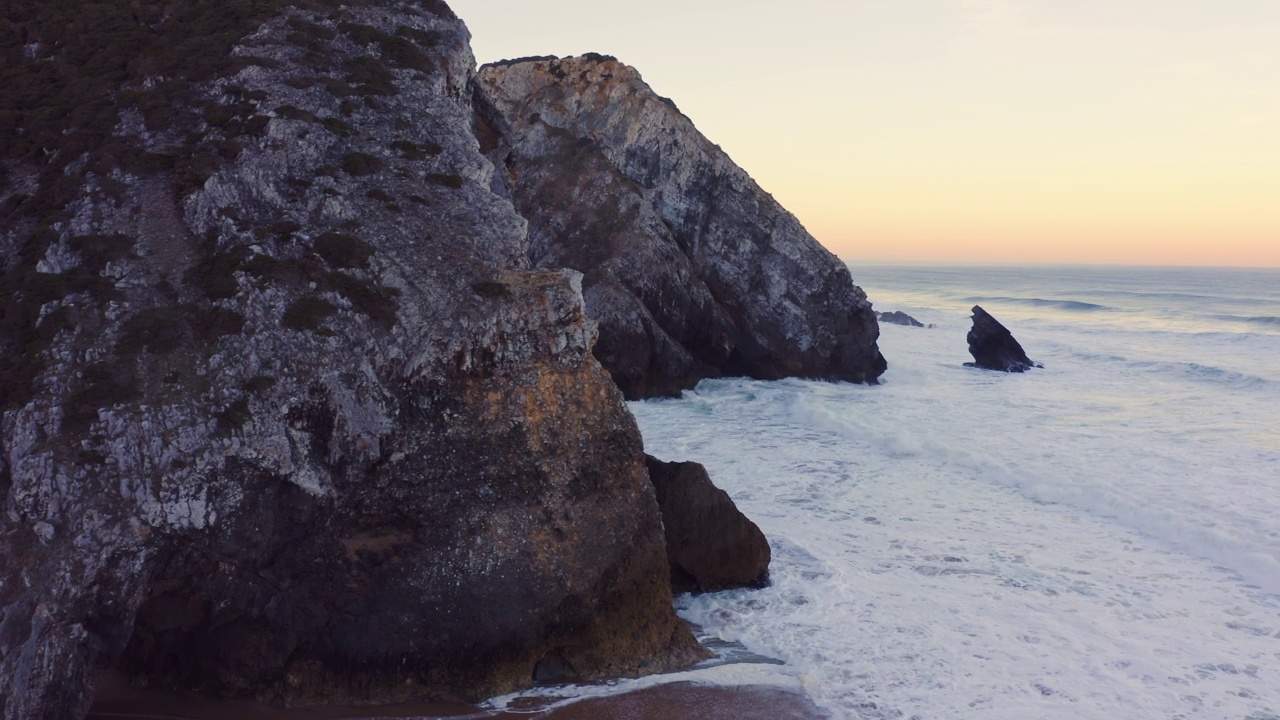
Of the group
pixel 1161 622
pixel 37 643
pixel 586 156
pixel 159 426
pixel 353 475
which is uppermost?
pixel 586 156

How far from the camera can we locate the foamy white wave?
10.5m

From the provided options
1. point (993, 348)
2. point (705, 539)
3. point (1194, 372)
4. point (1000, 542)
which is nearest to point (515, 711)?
point (705, 539)

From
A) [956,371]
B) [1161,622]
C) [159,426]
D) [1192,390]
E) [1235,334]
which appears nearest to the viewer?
[159,426]

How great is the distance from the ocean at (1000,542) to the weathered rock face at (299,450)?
1900 mm

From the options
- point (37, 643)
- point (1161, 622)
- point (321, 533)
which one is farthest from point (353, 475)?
point (1161, 622)

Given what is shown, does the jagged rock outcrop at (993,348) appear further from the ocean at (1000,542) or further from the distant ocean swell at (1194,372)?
the distant ocean swell at (1194,372)

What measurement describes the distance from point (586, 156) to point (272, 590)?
24.1m

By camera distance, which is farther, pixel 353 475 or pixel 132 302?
pixel 132 302

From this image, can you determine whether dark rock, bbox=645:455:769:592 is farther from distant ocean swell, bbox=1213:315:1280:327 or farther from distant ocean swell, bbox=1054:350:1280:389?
distant ocean swell, bbox=1213:315:1280:327

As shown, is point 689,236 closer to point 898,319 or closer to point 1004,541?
point 1004,541

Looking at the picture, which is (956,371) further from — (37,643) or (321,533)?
(37,643)

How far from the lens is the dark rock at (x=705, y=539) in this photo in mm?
12562

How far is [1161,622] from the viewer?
1200 centimetres

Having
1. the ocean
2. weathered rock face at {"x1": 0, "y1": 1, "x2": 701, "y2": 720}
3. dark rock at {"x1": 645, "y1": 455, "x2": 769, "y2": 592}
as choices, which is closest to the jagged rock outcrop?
the ocean
